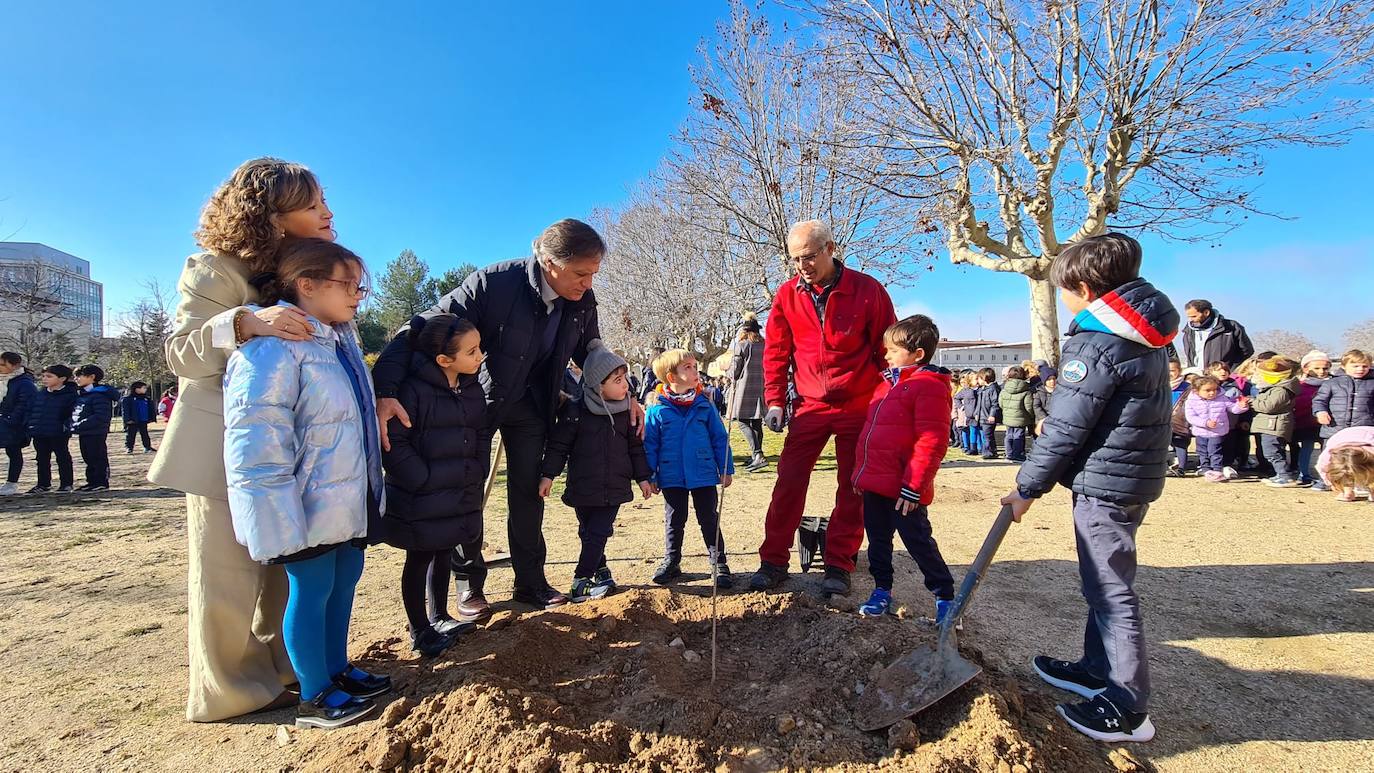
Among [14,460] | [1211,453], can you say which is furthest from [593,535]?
[14,460]

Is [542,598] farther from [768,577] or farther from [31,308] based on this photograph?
[31,308]

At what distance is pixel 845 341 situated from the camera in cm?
361

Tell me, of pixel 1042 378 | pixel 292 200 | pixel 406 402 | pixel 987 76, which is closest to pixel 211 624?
pixel 406 402

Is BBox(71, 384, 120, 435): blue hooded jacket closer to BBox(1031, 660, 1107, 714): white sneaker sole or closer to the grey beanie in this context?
the grey beanie

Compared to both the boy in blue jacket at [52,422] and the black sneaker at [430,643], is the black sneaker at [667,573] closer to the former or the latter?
the black sneaker at [430,643]

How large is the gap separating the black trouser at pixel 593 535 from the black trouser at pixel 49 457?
8.90 metres

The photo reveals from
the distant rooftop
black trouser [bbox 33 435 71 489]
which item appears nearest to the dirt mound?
black trouser [bbox 33 435 71 489]

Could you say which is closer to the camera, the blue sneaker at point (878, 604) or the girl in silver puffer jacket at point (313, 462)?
the girl in silver puffer jacket at point (313, 462)

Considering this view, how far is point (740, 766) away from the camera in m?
1.94

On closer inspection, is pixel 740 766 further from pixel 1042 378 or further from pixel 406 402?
pixel 1042 378

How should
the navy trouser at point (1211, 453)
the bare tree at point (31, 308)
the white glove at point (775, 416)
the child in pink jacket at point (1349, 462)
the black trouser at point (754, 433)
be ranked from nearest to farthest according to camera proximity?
the white glove at point (775, 416) < the child in pink jacket at point (1349, 462) < the navy trouser at point (1211, 453) < the black trouser at point (754, 433) < the bare tree at point (31, 308)

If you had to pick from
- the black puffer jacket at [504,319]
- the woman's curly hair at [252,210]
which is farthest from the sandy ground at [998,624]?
the woman's curly hair at [252,210]

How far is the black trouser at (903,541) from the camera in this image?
3.23 metres

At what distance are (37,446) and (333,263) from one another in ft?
30.9
